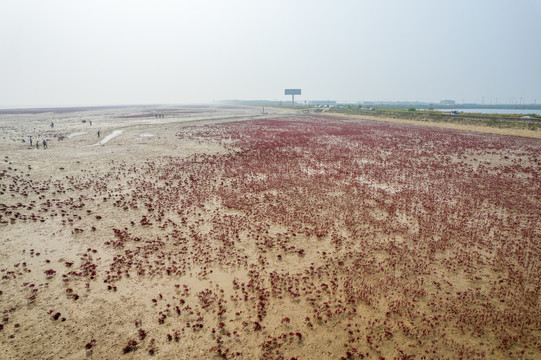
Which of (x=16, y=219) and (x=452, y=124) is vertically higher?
(x=452, y=124)

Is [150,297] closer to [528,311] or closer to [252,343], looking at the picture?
[252,343]

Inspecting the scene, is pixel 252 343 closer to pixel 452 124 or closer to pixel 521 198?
pixel 521 198

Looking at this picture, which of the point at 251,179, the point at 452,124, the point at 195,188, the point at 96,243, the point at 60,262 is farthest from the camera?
the point at 452,124

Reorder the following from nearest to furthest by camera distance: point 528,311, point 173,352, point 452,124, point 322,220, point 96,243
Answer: point 173,352, point 528,311, point 96,243, point 322,220, point 452,124

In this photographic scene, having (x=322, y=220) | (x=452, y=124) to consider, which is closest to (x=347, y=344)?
(x=322, y=220)

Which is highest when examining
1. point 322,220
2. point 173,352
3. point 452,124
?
point 452,124

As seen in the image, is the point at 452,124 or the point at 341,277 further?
the point at 452,124
